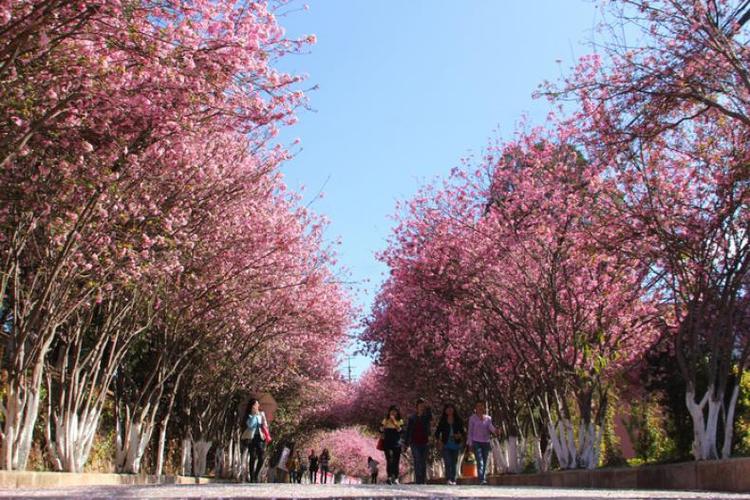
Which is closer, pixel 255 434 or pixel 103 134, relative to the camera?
pixel 103 134

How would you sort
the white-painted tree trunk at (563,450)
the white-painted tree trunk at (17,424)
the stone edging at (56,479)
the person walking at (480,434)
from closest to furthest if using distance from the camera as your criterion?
the stone edging at (56,479) < the white-painted tree trunk at (17,424) < the person walking at (480,434) < the white-painted tree trunk at (563,450)

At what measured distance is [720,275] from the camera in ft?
45.8

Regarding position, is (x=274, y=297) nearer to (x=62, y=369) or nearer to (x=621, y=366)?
(x=62, y=369)

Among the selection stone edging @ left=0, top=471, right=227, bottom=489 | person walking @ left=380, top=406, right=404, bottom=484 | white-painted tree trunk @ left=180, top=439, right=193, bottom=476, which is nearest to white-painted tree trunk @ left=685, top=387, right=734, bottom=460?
person walking @ left=380, top=406, right=404, bottom=484

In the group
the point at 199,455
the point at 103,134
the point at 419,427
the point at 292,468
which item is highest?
the point at 103,134

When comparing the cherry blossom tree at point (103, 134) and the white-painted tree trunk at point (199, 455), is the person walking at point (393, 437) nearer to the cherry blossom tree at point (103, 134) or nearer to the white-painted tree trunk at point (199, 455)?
the cherry blossom tree at point (103, 134)

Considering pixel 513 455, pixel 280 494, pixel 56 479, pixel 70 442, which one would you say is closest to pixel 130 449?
pixel 70 442

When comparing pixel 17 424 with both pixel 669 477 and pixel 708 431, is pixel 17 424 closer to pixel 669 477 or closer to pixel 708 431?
pixel 669 477

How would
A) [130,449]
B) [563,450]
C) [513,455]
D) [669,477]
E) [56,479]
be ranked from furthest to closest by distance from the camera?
[513,455], [563,450], [130,449], [669,477], [56,479]

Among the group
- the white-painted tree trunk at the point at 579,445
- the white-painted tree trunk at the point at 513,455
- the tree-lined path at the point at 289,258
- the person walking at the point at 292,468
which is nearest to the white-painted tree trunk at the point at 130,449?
the tree-lined path at the point at 289,258

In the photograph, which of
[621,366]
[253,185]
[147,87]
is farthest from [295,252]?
[147,87]

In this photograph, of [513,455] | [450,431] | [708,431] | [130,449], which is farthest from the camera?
[513,455]

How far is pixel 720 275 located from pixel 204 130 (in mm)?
8667

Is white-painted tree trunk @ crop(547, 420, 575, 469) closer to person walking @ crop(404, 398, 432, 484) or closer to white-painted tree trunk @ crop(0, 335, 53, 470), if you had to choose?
person walking @ crop(404, 398, 432, 484)
